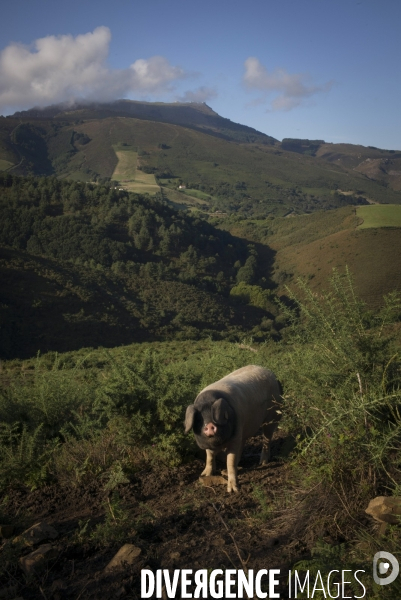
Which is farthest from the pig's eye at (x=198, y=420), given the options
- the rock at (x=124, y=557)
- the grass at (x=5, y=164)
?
the grass at (x=5, y=164)

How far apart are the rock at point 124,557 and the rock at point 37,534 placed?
0.83 m

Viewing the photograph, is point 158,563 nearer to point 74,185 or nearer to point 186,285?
point 186,285

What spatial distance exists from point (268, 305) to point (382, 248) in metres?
18.4

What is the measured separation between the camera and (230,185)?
6083 inches

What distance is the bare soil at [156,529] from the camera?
3691mm

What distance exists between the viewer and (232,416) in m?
5.30

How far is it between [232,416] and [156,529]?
4.92 ft

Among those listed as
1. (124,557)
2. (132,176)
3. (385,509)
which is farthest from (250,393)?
(132,176)

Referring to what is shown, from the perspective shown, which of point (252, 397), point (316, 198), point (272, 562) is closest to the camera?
point (272, 562)

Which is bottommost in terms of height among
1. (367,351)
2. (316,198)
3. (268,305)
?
(268,305)

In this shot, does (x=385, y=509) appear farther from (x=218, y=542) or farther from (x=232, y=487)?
(x=232, y=487)

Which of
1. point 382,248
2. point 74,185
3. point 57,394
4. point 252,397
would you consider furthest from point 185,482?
point 74,185

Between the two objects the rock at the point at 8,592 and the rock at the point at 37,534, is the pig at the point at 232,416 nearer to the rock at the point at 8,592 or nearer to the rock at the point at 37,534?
the rock at the point at 37,534

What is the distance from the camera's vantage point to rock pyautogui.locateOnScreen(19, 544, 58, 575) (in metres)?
3.89
